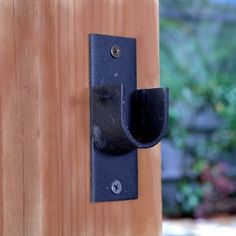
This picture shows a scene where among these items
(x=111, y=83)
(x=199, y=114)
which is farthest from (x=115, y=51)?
(x=199, y=114)

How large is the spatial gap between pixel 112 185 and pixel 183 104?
5948 millimetres

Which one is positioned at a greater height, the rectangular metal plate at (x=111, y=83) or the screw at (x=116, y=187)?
the rectangular metal plate at (x=111, y=83)

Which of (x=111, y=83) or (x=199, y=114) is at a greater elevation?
(x=199, y=114)

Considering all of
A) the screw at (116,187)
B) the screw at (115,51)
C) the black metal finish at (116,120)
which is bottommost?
the screw at (116,187)

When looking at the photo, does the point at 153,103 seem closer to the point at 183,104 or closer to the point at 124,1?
the point at 124,1

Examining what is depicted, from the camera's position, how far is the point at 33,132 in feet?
1.60

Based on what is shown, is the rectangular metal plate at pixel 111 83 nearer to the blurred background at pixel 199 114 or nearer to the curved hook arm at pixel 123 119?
the curved hook arm at pixel 123 119

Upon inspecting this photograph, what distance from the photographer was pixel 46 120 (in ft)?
1.61

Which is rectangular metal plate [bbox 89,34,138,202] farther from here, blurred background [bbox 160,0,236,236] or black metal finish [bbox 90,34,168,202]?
blurred background [bbox 160,0,236,236]

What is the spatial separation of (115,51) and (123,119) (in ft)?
0.25

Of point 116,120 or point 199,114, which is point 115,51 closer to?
point 116,120

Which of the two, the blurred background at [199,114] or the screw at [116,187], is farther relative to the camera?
the blurred background at [199,114]

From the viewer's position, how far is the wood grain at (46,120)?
487mm

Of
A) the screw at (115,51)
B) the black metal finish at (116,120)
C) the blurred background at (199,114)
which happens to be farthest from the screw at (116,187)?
the blurred background at (199,114)
